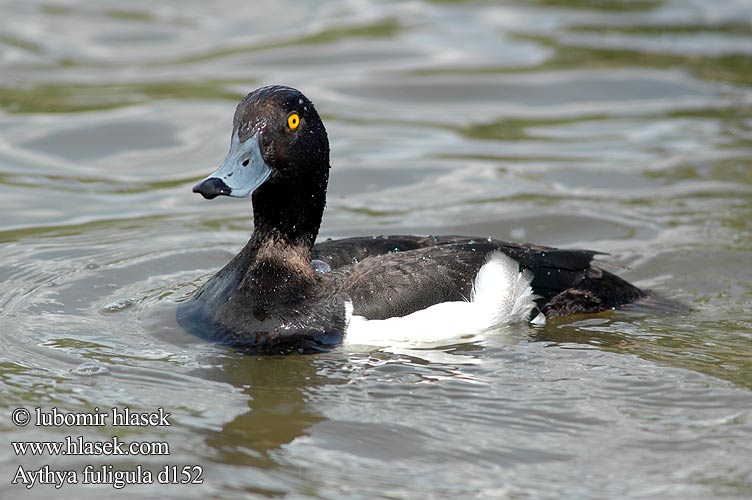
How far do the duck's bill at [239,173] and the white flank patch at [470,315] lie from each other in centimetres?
81

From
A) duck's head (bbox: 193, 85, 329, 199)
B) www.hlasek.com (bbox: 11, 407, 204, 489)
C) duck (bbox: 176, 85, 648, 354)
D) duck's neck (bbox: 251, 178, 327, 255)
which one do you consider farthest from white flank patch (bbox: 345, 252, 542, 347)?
www.hlasek.com (bbox: 11, 407, 204, 489)

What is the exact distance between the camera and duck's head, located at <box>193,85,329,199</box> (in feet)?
20.2

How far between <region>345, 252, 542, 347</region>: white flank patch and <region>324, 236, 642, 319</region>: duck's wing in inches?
1.6

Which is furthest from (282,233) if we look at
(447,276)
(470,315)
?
(470,315)

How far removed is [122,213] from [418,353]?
3.43m

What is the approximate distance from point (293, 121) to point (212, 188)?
68cm

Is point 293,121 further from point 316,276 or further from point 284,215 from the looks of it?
point 316,276

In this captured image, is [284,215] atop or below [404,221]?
atop

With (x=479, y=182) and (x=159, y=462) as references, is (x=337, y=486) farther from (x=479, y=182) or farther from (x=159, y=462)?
(x=479, y=182)

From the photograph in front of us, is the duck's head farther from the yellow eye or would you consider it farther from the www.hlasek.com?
the www.hlasek.com

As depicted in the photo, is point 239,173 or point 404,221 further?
point 404,221

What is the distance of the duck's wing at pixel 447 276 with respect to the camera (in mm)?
6211

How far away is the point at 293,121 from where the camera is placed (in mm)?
6367

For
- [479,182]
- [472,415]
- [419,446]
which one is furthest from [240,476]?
[479,182]
